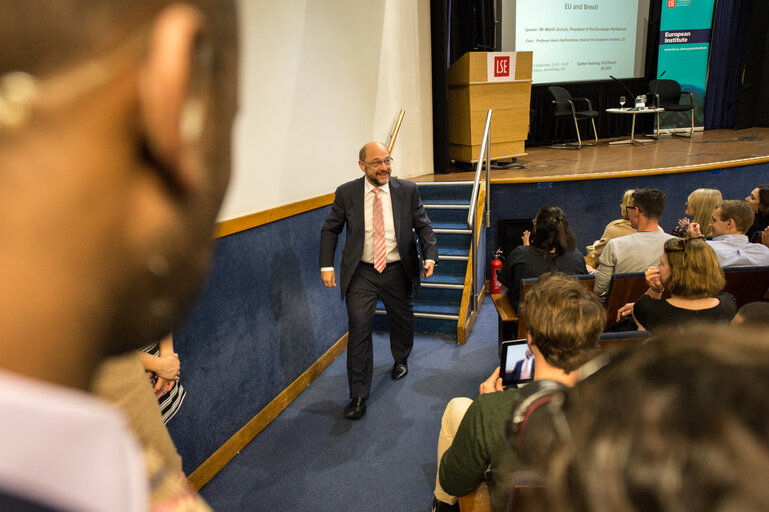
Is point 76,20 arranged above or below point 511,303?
above

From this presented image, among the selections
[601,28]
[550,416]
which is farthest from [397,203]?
[601,28]

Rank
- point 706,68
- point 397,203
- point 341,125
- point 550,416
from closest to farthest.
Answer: point 550,416, point 397,203, point 341,125, point 706,68

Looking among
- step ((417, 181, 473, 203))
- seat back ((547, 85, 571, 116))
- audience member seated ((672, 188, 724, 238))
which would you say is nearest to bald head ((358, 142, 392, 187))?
step ((417, 181, 473, 203))

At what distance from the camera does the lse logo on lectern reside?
607 centimetres

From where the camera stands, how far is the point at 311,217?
355 cm

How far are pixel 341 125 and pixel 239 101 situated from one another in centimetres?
380

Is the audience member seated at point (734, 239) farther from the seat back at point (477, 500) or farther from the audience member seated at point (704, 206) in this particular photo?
the seat back at point (477, 500)

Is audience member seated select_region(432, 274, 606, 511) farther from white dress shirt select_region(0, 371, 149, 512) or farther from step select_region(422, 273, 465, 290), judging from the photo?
step select_region(422, 273, 465, 290)

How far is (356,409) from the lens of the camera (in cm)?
318

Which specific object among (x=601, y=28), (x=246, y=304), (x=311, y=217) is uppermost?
(x=601, y=28)

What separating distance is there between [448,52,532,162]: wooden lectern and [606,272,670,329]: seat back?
3479 millimetres

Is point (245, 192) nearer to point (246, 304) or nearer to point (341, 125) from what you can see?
point (246, 304)

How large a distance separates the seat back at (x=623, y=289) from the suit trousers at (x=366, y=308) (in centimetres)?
132

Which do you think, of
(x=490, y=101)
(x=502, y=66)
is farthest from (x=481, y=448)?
(x=502, y=66)
